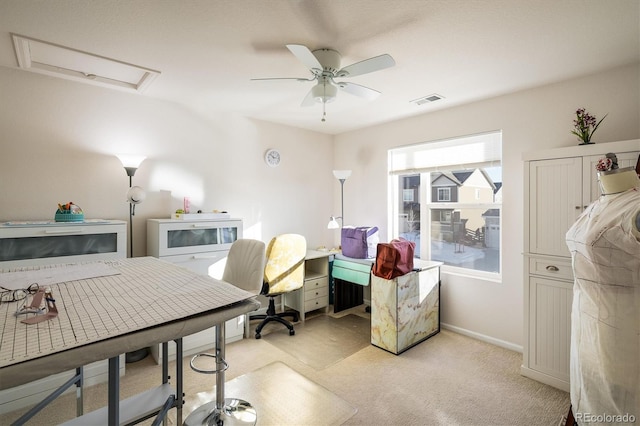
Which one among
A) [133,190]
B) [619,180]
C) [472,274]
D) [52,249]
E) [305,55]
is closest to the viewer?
[619,180]

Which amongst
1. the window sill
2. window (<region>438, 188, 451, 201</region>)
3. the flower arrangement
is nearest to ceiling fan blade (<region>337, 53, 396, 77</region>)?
the flower arrangement

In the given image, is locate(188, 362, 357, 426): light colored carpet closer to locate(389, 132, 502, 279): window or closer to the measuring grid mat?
the measuring grid mat

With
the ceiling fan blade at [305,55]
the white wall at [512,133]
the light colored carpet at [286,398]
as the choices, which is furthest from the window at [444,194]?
the light colored carpet at [286,398]

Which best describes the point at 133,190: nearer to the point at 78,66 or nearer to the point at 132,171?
the point at 132,171

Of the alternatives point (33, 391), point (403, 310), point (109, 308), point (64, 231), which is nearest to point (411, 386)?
point (403, 310)

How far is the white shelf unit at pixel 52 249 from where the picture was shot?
2084mm

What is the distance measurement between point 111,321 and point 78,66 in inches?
97.7

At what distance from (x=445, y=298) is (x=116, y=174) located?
359 centimetres

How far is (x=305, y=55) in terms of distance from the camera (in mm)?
1828

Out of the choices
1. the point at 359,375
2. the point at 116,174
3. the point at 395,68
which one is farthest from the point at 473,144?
the point at 116,174

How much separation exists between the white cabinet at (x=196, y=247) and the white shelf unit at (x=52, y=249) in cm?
31

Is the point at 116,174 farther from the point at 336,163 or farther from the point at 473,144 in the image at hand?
the point at 473,144

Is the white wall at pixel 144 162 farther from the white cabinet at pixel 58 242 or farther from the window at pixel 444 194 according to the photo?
the window at pixel 444 194

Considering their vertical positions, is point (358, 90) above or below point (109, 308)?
above
